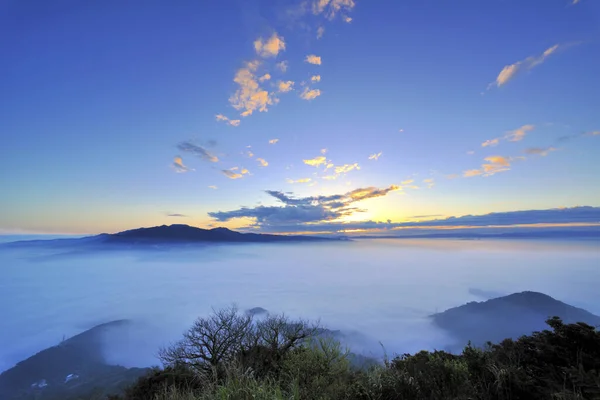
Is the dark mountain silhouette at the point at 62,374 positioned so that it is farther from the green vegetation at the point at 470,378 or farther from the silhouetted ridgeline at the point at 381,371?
the green vegetation at the point at 470,378

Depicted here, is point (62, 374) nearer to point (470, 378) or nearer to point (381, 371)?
point (381, 371)

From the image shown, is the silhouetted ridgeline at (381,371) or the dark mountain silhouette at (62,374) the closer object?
the silhouetted ridgeline at (381,371)

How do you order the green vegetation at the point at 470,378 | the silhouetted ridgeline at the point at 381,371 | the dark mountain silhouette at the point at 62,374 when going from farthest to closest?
the dark mountain silhouette at the point at 62,374 < the silhouetted ridgeline at the point at 381,371 < the green vegetation at the point at 470,378

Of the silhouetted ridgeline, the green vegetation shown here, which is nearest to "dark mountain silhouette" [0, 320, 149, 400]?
the silhouetted ridgeline

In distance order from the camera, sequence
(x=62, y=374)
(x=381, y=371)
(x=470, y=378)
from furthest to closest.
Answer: (x=62, y=374), (x=381, y=371), (x=470, y=378)

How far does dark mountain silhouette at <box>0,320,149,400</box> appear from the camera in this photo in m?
118

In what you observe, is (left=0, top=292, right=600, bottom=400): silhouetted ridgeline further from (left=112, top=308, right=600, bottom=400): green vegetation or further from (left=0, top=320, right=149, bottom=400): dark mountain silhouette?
(left=0, top=320, right=149, bottom=400): dark mountain silhouette

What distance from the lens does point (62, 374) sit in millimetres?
147625

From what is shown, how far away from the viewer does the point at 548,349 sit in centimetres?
874

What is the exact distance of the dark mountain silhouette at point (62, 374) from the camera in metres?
118

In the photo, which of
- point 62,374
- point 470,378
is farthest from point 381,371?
point 62,374

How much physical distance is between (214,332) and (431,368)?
3019 cm

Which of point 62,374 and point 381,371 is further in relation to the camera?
point 62,374

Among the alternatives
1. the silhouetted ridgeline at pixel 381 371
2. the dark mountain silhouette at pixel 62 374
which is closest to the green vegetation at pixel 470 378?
the silhouetted ridgeline at pixel 381 371
